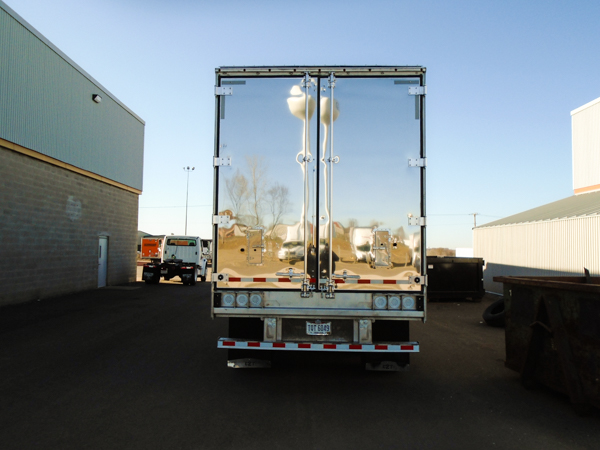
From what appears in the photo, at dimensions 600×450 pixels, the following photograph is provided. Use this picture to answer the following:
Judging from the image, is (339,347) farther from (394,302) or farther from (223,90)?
(223,90)

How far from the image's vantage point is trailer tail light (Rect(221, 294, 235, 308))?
5.13 metres

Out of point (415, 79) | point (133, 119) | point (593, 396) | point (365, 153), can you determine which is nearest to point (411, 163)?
point (365, 153)

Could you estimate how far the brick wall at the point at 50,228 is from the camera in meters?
13.5

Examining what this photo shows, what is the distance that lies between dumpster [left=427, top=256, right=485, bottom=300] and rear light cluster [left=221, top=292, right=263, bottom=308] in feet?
38.8

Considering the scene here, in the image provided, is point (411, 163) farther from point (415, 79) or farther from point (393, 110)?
point (415, 79)

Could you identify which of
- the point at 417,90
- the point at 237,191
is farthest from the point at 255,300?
the point at 417,90

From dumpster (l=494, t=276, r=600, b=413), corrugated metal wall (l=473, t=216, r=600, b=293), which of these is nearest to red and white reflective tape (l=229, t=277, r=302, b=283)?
dumpster (l=494, t=276, r=600, b=413)

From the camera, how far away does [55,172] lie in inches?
629

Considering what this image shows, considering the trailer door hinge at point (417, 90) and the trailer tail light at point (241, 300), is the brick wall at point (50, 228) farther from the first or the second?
the trailer door hinge at point (417, 90)

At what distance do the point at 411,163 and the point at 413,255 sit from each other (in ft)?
3.57

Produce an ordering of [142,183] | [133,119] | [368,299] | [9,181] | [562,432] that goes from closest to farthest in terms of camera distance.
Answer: [562,432], [368,299], [9,181], [133,119], [142,183]

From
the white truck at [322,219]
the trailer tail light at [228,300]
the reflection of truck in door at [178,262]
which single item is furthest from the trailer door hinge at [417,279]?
the reflection of truck in door at [178,262]

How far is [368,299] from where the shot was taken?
5.07m

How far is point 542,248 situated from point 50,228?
18.2 meters
